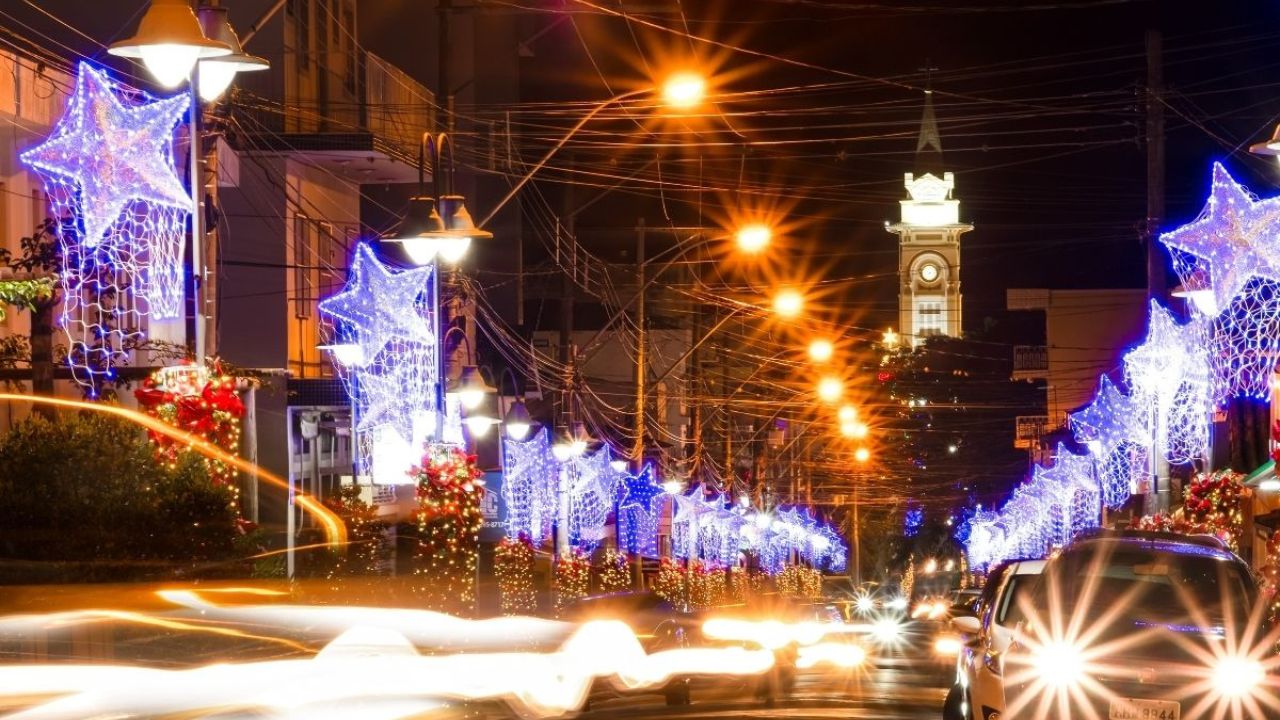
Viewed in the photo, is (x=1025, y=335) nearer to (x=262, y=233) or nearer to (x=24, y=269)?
(x=262, y=233)

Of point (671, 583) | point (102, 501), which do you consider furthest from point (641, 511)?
point (102, 501)

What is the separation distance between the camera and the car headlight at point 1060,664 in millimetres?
13422

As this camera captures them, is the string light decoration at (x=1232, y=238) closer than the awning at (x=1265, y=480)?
Yes

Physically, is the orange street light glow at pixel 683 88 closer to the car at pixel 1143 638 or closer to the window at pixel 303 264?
the car at pixel 1143 638

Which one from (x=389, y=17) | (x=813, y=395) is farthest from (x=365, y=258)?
(x=813, y=395)

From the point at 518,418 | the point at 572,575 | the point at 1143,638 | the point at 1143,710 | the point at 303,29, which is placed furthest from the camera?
the point at 572,575

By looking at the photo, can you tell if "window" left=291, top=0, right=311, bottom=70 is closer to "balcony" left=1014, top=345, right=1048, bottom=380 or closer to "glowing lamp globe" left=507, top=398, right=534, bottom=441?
"glowing lamp globe" left=507, top=398, right=534, bottom=441

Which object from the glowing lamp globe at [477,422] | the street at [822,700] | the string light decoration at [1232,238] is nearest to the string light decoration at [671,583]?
the street at [822,700]

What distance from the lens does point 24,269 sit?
22.8 meters

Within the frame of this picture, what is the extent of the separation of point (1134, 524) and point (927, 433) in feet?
192

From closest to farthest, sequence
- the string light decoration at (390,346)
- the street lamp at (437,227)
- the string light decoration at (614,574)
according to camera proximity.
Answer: the street lamp at (437,227) < the string light decoration at (390,346) < the string light decoration at (614,574)

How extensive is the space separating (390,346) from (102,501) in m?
11.5

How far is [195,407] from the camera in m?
17.7

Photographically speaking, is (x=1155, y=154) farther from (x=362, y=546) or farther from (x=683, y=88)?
(x=362, y=546)
